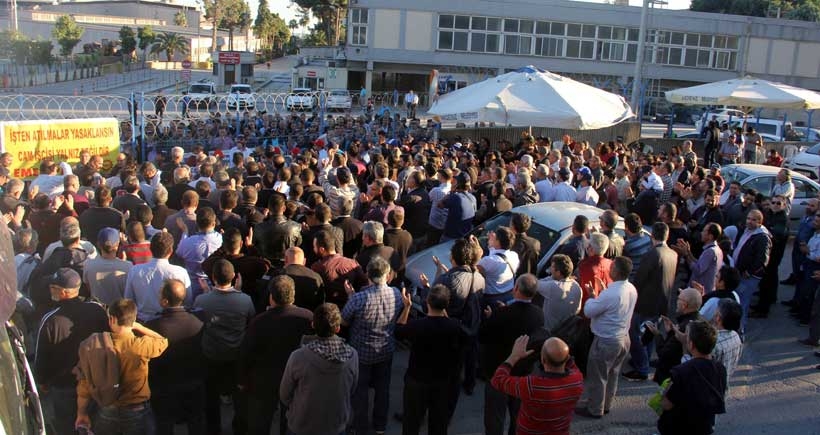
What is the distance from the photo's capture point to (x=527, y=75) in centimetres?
1269

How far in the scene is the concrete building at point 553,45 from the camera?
46.0m

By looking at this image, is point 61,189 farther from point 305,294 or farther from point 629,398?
point 629,398

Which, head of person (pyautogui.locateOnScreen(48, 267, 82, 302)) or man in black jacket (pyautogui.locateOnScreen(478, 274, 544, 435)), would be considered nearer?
head of person (pyautogui.locateOnScreen(48, 267, 82, 302))

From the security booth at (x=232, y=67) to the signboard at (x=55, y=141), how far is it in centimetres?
4145

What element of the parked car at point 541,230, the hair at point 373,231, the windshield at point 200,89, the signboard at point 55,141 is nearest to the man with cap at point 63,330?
the hair at point 373,231

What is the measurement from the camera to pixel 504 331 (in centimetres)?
559

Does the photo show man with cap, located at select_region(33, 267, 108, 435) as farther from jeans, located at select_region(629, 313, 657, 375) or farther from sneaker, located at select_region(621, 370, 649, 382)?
sneaker, located at select_region(621, 370, 649, 382)

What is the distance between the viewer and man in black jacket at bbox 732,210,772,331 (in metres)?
8.24

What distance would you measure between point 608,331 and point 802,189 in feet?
31.6

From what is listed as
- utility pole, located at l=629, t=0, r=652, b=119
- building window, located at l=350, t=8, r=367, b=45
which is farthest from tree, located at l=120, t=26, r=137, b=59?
utility pole, located at l=629, t=0, r=652, b=119

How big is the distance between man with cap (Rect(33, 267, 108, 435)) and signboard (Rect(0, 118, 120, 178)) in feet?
21.7

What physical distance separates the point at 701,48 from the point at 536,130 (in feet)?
119

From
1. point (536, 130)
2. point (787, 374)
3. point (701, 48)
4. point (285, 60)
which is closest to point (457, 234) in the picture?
point (787, 374)

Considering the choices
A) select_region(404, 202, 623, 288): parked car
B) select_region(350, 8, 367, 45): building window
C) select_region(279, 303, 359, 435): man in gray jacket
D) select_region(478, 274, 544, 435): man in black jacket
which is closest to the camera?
select_region(279, 303, 359, 435): man in gray jacket
